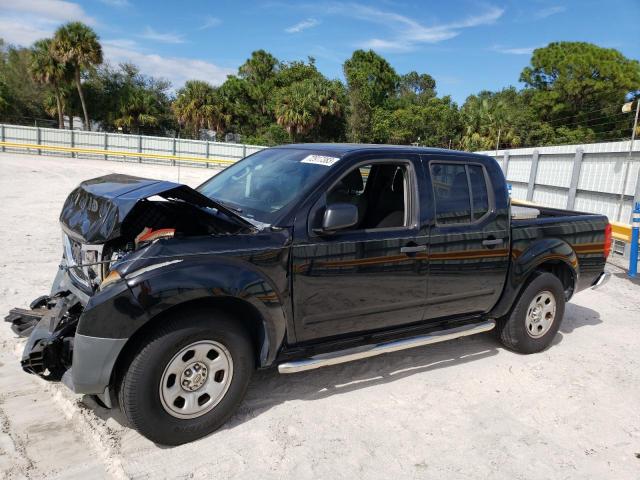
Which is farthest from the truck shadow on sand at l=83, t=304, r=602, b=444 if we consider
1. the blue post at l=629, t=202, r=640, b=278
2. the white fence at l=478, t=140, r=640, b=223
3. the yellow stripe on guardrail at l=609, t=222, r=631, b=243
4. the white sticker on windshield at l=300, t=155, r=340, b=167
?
the white fence at l=478, t=140, r=640, b=223

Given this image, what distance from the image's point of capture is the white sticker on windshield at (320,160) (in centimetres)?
379

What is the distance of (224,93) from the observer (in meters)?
48.8

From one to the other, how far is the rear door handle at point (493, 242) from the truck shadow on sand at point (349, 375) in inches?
45.9

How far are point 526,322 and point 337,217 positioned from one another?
8.51 ft

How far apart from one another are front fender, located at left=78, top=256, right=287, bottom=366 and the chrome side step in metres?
0.20

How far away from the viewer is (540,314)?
5.01m

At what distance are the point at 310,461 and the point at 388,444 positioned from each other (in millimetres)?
566

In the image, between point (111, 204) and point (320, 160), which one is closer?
point (111, 204)

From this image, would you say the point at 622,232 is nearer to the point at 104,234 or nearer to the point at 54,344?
the point at 104,234

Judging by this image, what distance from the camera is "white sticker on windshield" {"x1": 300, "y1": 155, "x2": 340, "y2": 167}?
379 centimetres

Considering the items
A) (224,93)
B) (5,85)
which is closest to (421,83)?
(224,93)

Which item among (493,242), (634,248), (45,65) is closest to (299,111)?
(45,65)

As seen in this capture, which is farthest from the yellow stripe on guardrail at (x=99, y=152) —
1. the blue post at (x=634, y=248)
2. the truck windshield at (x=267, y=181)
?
the truck windshield at (x=267, y=181)

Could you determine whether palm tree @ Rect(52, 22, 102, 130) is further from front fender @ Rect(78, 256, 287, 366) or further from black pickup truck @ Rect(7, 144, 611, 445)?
front fender @ Rect(78, 256, 287, 366)
